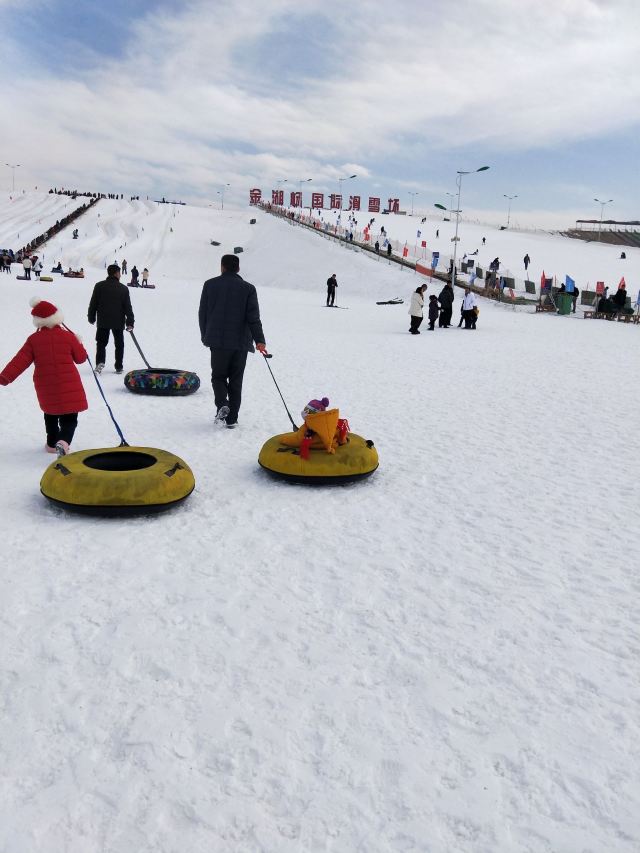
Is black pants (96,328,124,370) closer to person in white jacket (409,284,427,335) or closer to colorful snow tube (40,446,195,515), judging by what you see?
colorful snow tube (40,446,195,515)

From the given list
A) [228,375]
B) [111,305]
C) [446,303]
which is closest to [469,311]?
[446,303]

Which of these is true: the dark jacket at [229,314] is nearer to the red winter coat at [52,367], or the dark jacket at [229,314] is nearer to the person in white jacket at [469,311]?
the red winter coat at [52,367]

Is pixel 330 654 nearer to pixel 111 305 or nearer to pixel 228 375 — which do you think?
pixel 228 375

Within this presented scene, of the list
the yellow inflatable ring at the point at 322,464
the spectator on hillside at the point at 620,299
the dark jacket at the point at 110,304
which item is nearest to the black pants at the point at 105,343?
the dark jacket at the point at 110,304

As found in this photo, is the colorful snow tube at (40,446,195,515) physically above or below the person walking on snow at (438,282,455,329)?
below

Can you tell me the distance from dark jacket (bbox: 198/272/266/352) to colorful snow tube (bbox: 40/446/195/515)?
2.19 meters

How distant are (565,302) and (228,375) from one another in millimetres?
24330

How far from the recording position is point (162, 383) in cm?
842

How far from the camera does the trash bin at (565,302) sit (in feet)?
90.7

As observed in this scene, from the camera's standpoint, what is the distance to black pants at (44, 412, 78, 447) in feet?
18.8

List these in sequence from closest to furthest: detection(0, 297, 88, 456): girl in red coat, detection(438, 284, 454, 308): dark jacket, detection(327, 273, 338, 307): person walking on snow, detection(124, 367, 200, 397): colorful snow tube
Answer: detection(0, 297, 88, 456): girl in red coat → detection(124, 367, 200, 397): colorful snow tube → detection(438, 284, 454, 308): dark jacket → detection(327, 273, 338, 307): person walking on snow

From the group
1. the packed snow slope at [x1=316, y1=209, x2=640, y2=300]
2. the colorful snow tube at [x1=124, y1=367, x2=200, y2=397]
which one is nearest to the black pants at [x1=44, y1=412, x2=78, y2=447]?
the colorful snow tube at [x1=124, y1=367, x2=200, y2=397]

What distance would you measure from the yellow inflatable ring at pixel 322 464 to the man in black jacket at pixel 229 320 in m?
1.56

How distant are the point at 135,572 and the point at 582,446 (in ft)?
16.4
